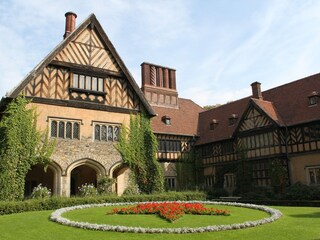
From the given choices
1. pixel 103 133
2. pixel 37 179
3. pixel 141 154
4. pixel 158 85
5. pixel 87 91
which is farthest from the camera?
pixel 158 85

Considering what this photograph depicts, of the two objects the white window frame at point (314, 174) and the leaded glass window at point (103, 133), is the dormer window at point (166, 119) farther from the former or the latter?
the white window frame at point (314, 174)

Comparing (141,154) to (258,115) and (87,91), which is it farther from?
(258,115)

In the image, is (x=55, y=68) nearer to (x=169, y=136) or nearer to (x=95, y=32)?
(x=95, y=32)

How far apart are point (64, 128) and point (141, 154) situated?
5.56m

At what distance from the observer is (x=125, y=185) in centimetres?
2166

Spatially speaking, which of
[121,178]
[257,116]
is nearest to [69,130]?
[121,178]

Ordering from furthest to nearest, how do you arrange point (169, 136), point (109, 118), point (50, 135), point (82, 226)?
point (169, 136), point (109, 118), point (50, 135), point (82, 226)

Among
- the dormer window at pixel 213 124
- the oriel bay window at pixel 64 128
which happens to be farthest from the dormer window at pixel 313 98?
the oriel bay window at pixel 64 128

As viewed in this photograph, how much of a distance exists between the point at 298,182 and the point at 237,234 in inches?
616

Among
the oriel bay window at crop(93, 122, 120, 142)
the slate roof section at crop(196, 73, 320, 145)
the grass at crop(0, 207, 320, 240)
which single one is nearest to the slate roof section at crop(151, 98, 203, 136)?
the slate roof section at crop(196, 73, 320, 145)

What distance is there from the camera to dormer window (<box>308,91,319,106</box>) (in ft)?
79.3

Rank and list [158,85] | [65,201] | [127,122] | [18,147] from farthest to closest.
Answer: [158,85] < [127,122] < [18,147] < [65,201]

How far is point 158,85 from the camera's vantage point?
3619 cm

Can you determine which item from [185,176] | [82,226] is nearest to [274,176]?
[185,176]
